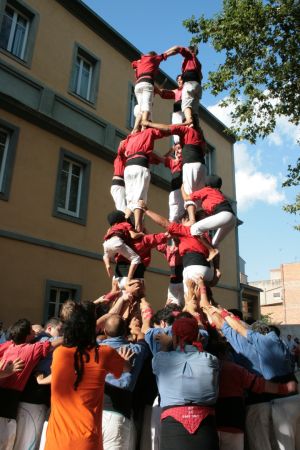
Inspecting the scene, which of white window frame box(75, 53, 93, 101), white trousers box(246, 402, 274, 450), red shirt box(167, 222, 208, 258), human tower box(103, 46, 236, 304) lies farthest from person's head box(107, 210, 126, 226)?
white window frame box(75, 53, 93, 101)

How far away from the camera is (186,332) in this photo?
9.78 feet

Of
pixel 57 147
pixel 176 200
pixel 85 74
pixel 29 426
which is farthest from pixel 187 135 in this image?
pixel 85 74

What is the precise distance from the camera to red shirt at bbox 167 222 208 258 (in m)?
5.47

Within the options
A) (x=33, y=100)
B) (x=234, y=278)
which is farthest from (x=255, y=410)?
(x=234, y=278)

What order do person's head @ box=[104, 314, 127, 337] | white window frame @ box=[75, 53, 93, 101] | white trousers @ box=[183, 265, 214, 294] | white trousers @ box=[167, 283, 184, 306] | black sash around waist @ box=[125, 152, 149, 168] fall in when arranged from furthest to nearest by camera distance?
white window frame @ box=[75, 53, 93, 101], white trousers @ box=[167, 283, 184, 306], black sash around waist @ box=[125, 152, 149, 168], white trousers @ box=[183, 265, 214, 294], person's head @ box=[104, 314, 127, 337]

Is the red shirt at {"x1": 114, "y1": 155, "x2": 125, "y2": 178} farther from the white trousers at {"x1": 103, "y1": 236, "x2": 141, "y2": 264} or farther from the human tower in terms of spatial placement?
the white trousers at {"x1": 103, "y1": 236, "x2": 141, "y2": 264}

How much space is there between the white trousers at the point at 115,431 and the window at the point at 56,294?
7.20 metres

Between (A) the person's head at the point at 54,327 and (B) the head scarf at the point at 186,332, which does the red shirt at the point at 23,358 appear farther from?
(B) the head scarf at the point at 186,332

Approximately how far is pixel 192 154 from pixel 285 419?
368 centimetres

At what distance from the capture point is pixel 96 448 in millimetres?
2645

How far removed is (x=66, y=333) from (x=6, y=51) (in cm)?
990

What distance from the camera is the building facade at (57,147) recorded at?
10016 millimetres

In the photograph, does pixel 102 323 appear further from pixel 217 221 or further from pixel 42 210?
pixel 42 210

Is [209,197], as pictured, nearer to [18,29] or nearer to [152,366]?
[152,366]
